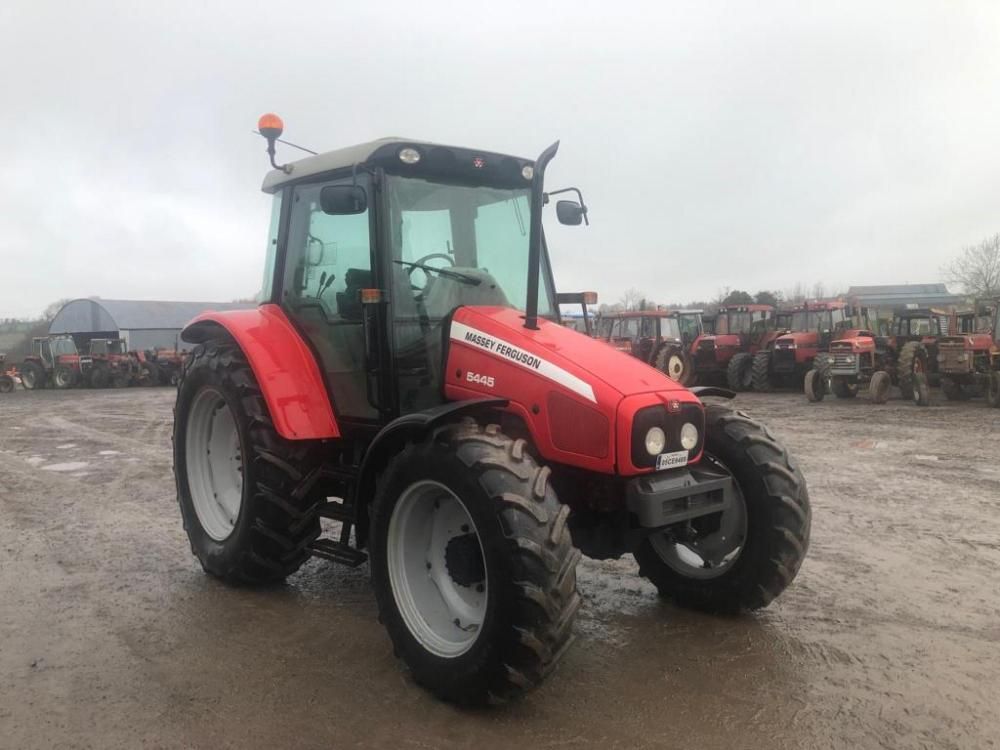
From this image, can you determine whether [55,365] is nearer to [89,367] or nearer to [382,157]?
[89,367]

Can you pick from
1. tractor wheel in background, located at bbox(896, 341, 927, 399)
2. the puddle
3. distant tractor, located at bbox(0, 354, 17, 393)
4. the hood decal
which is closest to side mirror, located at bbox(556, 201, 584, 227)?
the hood decal

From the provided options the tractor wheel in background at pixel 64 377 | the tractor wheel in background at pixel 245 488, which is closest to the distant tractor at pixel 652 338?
the tractor wheel in background at pixel 245 488

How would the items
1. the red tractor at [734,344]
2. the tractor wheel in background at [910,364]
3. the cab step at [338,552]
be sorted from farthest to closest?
the red tractor at [734,344], the tractor wheel in background at [910,364], the cab step at [338,552]

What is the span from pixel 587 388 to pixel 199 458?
10.0ft

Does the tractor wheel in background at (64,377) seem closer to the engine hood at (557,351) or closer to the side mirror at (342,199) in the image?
the side mirror at (342,199)

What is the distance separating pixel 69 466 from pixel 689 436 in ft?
27.4

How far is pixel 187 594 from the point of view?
4438mm

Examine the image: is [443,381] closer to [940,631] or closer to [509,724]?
[509,724]

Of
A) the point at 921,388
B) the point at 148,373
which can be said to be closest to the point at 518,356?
the point at 921,388

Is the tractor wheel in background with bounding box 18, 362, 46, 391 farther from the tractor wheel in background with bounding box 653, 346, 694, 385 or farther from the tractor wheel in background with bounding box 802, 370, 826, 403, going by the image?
the tractor wheel in background with bounding box 802, 370, 826, 403

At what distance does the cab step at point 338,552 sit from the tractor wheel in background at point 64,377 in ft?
90.9

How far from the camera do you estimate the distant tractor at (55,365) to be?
1090 inches

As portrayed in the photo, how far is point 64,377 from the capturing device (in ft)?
91.4

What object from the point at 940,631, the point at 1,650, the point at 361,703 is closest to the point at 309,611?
the point at 361,703
